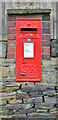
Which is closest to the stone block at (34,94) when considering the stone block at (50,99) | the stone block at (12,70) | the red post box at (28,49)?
the stone block at (50,99)

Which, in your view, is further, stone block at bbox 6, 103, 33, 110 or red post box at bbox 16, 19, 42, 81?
stone block at bbox 6, 103, 33, 110

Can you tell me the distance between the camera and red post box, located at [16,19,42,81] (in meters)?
3.06

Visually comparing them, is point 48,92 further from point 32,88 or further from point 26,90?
point 26,90

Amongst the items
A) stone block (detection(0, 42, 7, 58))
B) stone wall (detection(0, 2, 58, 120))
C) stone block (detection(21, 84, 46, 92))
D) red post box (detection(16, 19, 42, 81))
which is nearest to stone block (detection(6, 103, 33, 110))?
stone wall (detection(0, 2, 58, 120))

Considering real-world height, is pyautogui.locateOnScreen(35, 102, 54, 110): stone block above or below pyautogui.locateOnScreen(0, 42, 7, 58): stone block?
below

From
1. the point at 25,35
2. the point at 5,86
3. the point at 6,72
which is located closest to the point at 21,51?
the point at 25,35

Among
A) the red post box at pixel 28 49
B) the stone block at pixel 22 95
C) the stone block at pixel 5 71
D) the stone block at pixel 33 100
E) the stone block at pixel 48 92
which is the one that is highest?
the red post box at pixel 28 49

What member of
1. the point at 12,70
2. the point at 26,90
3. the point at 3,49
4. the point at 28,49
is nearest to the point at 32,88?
the point at 26,90

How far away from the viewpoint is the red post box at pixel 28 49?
3062 millimetres

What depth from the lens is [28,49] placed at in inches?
122

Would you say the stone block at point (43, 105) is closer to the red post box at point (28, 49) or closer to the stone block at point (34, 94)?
the stone block at point (34, 94)

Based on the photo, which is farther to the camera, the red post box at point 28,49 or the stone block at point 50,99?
the stone block at point 50,99

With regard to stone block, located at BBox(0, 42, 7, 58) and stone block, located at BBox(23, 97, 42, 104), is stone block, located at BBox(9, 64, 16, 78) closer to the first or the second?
stone block, located at BBox(0, 42, 7, 58)

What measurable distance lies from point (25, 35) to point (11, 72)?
722 mm
